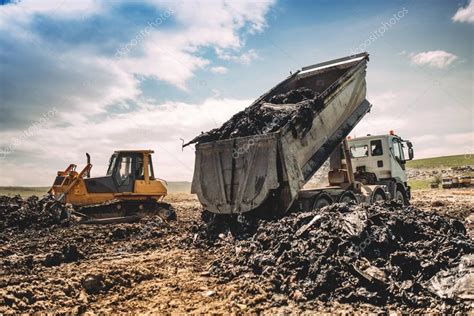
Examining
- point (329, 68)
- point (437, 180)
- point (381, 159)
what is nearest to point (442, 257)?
point (329, 68)

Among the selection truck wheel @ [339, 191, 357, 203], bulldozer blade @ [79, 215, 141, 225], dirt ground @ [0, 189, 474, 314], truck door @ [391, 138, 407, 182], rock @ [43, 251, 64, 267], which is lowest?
dirt ground @ [0, 189, 474, 314]

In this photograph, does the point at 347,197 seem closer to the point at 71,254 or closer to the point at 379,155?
the point at 379,155

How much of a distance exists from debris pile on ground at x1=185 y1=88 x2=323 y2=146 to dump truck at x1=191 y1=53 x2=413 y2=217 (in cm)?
8

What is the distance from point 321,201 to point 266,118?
218cm

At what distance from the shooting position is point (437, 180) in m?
29.1

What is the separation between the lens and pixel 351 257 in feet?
15.5

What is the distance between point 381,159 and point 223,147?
620 centimetres

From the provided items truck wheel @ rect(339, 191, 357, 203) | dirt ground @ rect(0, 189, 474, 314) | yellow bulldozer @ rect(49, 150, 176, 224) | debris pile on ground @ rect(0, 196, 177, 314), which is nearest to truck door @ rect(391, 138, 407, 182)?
truck wheel @ rect(339, 191, 357, 203)

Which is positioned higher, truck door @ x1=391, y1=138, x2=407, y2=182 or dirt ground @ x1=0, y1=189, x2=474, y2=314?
truck door @ x1=391, y1=138, x2=407, y2=182

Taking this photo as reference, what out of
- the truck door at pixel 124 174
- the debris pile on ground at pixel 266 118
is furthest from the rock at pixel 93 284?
the truck door at pixel 124 174

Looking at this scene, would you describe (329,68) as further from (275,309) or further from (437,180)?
(437,180)

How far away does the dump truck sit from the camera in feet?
23.4

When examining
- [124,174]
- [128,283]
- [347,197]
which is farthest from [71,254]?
[347,197]

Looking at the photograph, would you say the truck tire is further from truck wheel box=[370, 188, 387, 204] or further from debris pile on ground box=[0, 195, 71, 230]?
debris pile on ground box=[0, 195, 71, 230]
